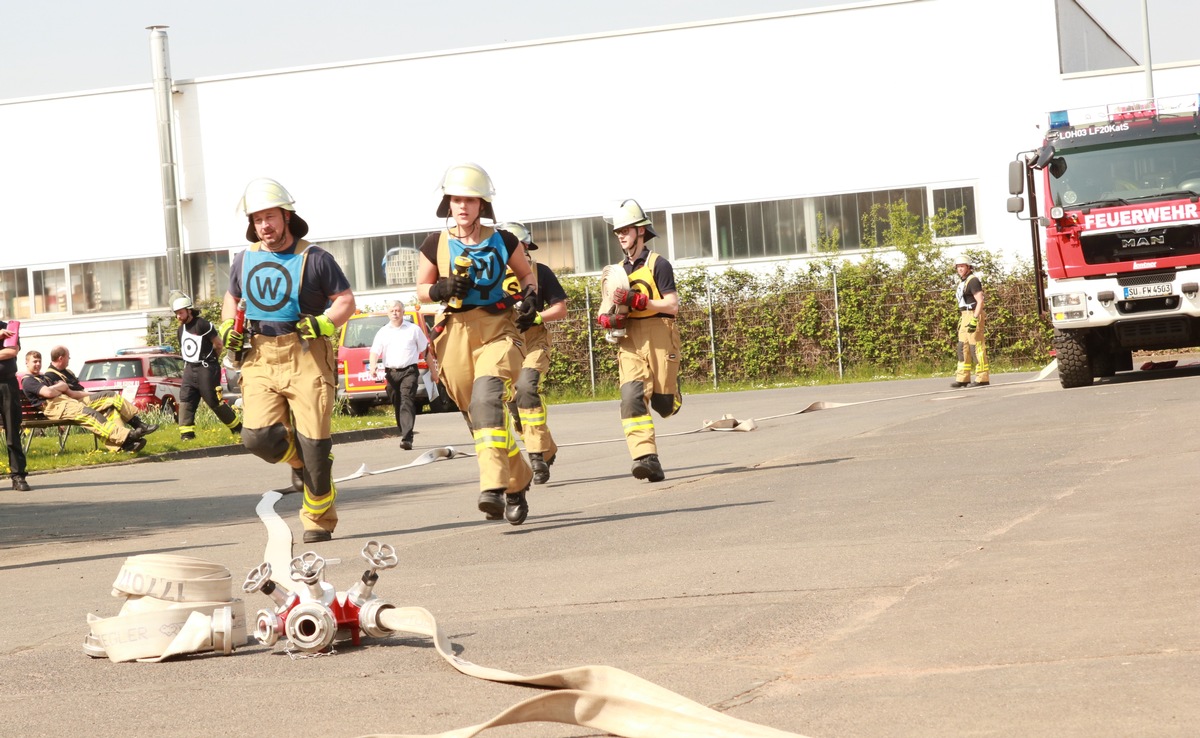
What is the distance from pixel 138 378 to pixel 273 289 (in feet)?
74.0

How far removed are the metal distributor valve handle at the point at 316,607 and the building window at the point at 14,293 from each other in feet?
134

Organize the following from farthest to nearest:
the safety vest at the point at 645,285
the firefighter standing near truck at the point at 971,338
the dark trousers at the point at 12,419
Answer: the firefighter standing near truck at the point at 971,338 → the dark trousers at the point at 12,419 → the safety vest at the point at 645,285

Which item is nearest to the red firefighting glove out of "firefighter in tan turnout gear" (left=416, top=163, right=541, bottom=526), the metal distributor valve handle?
"firefighter in tan turnout gear" (left=416, top=163, right=541, bottom=526)

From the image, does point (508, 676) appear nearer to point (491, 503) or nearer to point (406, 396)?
point (491, 503)

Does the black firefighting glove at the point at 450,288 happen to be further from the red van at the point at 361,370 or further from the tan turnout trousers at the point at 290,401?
the red van at the point at 361,370

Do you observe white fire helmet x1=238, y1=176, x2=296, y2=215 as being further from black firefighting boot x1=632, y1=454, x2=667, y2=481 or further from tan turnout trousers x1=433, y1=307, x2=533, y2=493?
black firefighting boot x1=632, y1=454, x2=667, y2=481

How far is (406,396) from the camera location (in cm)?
1931

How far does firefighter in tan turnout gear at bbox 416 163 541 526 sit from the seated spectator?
37.2 feet

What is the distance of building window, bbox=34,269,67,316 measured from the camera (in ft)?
143

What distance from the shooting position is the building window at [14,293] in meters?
44.0

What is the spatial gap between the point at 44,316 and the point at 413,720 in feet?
139

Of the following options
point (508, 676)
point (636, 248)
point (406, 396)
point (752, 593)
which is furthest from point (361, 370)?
point (508, 676)

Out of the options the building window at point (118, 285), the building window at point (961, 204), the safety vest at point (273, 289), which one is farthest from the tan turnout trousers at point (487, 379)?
the building window at point (118, 285)

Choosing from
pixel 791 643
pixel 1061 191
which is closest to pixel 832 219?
pixel 1061 191
